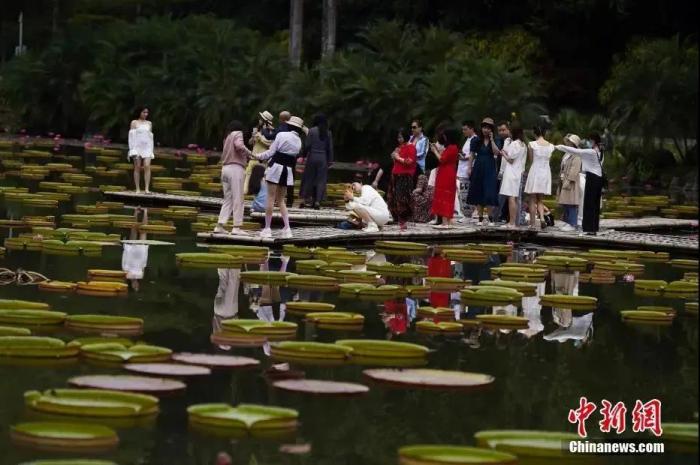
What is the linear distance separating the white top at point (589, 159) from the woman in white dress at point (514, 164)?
576 millimetres

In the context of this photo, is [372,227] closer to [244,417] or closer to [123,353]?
[123,353]

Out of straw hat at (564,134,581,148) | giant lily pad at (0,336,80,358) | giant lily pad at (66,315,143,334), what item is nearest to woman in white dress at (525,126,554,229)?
straw hat at (564,134,581,148)

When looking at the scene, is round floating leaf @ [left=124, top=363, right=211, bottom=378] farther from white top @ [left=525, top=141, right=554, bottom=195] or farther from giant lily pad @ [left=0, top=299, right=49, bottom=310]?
white top @ [left=525, top=141, right=554, bottom=195]

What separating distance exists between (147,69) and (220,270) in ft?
113

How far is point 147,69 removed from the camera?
176 ft

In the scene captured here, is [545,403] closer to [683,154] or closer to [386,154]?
[683,154]

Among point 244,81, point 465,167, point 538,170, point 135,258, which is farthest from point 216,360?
point 244,81

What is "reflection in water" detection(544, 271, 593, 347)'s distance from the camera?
1591 cm

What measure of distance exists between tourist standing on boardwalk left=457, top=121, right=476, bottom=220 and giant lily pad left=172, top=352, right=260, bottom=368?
13.6 meters

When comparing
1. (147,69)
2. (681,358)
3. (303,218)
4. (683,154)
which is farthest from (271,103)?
(681,358)

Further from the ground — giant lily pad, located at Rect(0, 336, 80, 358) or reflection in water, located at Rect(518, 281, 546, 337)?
reflection in water, located at Rect(518, 281, 546, 337)

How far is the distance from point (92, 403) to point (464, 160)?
55.3ft

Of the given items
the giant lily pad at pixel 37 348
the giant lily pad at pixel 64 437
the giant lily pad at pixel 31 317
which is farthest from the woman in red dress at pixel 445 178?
the giant lily pad at pixel 64 437

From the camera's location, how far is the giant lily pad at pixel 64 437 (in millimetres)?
10227
